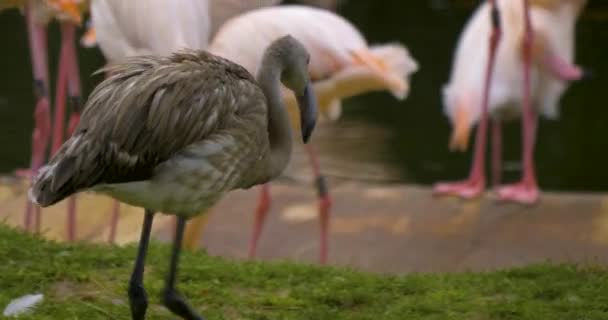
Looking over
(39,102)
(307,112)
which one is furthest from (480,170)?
(307,112)

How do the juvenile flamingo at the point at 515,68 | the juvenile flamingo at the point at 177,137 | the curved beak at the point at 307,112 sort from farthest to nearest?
1. the juvenile flamingo at the point at 515,68
2. the curved beak at the point at 307,112
3. the juvenile flamingo at the point at 177,137

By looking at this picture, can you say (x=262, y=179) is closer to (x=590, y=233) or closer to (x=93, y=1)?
(x=93, y=1)

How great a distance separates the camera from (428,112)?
1138cm

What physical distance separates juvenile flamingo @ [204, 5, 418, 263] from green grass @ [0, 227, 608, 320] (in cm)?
136

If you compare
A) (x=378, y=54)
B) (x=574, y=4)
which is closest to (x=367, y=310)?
(x=378, y=54)

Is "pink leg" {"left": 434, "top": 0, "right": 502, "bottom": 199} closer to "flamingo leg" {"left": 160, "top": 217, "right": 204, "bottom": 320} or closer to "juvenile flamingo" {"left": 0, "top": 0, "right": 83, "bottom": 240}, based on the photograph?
"juvenile flamingo" {"left": 0, "top": 0, "right": 83, "bottom": 240}

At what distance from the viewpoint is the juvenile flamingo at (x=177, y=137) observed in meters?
3.48

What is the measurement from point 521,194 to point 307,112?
319 cm

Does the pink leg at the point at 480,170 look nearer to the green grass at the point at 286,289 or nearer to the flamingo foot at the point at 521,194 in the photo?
the flamingo foot at the point at 521,194

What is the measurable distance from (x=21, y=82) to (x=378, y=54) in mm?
6420

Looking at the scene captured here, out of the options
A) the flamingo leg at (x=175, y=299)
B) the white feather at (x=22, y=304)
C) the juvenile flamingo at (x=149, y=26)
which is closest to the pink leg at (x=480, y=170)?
the juvenile flamingo at (x=149, y=26)

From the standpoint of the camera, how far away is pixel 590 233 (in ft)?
21.1

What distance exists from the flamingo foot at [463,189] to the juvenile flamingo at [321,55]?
756mm

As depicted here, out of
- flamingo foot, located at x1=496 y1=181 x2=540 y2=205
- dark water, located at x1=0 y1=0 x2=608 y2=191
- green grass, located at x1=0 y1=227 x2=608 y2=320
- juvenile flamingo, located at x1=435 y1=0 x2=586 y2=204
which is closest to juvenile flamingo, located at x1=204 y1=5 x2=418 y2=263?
flamingo foot, located at x1=496 y1=181 x2=540 y2=205
